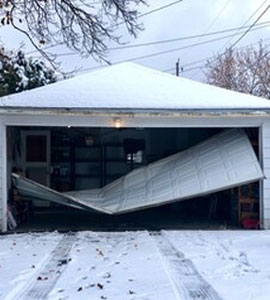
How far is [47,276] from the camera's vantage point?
664 centimetres

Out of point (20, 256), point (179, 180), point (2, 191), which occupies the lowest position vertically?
point (20, 256)

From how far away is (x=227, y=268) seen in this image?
6.91 metres

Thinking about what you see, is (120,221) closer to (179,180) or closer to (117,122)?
(179,180)

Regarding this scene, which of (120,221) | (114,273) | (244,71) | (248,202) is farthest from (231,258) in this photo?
(244,71)

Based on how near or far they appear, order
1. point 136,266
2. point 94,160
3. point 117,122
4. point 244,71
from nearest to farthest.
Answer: point 136,266 < point 117,122 < point 94,160 < point 244,71

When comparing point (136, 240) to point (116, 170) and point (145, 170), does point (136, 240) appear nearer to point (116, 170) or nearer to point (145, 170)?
point (145, 170)

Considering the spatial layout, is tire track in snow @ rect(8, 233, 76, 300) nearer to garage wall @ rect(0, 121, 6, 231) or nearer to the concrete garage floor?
garage wall @ rect(0, 121, 6, 231)

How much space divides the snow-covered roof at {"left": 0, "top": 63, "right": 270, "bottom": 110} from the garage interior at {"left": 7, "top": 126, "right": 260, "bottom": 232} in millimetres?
1641

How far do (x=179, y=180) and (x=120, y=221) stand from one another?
2.20m

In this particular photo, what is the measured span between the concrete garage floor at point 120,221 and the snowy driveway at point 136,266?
1212 millimetres

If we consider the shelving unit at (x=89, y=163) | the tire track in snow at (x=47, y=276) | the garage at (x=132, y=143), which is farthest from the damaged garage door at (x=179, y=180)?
the shelving unit at (x=89, y=163)

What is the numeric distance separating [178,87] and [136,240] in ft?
15.9

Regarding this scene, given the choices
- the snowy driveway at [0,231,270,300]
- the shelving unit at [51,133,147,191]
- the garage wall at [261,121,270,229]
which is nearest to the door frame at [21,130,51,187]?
the shelving unit at [51,133,147,191]

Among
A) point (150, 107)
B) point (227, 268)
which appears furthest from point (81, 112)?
point (227, 268)
